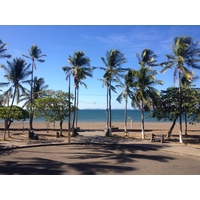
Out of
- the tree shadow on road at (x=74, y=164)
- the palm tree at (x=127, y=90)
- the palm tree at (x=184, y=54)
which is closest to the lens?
the tree shadow on road at (x=74, y=164)

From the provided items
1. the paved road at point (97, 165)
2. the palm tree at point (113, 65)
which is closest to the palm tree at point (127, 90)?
the palm tree at point (113, 65)

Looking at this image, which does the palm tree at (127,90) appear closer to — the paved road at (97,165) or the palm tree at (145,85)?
the palm tree at (145,85)

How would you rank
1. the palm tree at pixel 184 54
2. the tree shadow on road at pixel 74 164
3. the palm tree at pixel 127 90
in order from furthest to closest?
the palm tree at pixel 127 90 < the palm tree at pixel 184 54 < the tree shadow on road at pixel 74 164

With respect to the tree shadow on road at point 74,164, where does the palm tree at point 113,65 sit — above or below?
above

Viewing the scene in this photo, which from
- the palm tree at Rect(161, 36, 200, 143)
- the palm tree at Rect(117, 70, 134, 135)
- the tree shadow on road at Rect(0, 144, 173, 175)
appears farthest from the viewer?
the palm tree at Rect(117, 70, 134, 135)

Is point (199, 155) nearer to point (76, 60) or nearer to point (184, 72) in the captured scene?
point (184, 72)

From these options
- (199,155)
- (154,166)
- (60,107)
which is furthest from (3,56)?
(199,155)

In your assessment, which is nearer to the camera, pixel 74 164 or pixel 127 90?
pixel 74 164

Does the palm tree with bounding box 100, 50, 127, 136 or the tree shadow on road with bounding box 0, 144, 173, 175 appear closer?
the tree shadow on road with bounding box 0, 144, 173, 175

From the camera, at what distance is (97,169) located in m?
9.24

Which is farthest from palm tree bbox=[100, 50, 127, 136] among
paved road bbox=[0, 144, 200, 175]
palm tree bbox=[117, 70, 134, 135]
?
paved road bbox=[0, 144, 200, 175]

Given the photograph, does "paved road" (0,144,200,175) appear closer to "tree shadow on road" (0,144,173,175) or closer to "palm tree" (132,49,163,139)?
"tree shadow on road" (0,144,173,175)

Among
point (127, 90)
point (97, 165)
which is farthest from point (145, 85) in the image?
point (97, 165)

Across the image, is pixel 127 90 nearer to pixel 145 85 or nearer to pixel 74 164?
pixel 145 85
